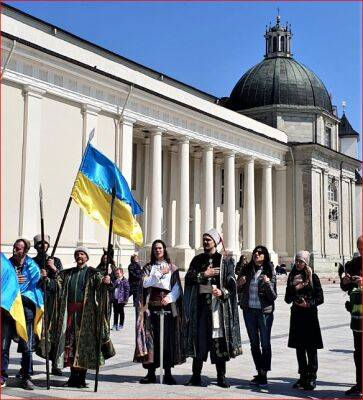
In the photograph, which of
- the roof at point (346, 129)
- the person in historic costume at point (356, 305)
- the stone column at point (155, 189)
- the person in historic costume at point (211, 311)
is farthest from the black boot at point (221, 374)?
the roof at point (346, 129)

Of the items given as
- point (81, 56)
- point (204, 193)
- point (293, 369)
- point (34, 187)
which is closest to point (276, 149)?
point (204, 193)

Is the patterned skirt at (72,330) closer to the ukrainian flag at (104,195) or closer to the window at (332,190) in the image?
the ukrainian flag at (104,195)

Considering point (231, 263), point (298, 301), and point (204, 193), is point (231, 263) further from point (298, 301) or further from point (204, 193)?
point (204, 193)

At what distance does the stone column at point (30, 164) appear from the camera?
75.7 ft

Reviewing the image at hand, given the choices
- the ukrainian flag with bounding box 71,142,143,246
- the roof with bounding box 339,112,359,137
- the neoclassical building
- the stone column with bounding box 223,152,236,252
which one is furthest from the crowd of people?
the roof with bounding box 339,112,359,137

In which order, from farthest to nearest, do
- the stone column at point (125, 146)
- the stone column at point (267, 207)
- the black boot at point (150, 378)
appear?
1. the stone column at point (267, 207)
2. the stone column at point (125, 146)
3. the black boot at point (150, 378)

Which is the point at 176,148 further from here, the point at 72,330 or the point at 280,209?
the point at 72,330

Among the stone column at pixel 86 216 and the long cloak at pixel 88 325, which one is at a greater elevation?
the stone column at pixel 86 216

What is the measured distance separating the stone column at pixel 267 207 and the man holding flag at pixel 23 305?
35455mm

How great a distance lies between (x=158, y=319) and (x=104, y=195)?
190 cm

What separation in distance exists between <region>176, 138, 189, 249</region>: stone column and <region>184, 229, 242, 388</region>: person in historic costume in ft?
84.4

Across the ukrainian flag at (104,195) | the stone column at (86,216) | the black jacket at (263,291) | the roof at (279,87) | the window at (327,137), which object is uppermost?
the roof at (279,87)

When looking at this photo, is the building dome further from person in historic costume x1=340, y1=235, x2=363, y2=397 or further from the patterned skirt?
the patterned skirt

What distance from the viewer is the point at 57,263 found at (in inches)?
371
